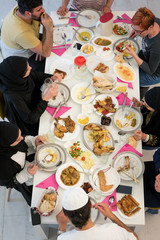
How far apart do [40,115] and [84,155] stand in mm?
609

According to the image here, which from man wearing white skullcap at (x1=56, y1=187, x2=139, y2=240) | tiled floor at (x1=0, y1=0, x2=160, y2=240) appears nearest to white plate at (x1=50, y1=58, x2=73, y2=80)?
man wearing white skullcap at (x1=56, y1=187, x2=139, y2=240)

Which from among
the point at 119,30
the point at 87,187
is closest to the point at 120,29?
the point at 119,30

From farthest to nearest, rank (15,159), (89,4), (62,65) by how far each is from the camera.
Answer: (89,4), (62,65), (15,159)

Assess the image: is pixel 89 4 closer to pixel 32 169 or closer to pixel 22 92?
pixel 22 92

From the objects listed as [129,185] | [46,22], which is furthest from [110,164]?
[46,22]

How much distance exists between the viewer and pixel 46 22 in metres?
2.56

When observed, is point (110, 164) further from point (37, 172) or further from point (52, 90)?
point (52, 90)

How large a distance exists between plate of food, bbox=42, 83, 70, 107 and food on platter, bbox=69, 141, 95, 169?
506mm

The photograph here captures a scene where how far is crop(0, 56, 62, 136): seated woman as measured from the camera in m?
2.11

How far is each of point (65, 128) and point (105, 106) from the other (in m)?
0.47

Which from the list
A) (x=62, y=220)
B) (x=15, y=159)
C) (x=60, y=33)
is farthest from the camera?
(x=60, y=33)

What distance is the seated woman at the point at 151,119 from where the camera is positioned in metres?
2.22

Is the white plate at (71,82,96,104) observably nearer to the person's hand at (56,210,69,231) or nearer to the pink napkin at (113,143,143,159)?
the pink napkin at (113,143,143,159)

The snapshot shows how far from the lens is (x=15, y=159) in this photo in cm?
204
